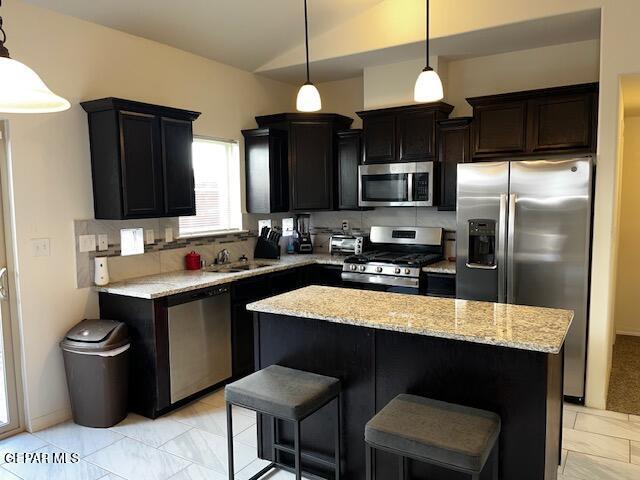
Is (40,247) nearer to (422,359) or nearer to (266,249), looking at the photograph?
(266,249)

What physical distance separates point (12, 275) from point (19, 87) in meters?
2.29

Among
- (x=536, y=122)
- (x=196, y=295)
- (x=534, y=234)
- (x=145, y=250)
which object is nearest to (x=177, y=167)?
(x=145, y=250)

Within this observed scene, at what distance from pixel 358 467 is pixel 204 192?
2.99 metres

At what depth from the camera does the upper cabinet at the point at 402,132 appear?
449 cm

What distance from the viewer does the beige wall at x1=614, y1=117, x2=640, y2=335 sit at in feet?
16.9

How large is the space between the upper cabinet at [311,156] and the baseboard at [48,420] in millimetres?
2702

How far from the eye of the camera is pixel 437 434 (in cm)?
187

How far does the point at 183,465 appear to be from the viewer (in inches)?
112

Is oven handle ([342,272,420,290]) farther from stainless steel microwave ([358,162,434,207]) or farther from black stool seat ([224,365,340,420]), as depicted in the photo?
black stool seat ([224,365,340,420])

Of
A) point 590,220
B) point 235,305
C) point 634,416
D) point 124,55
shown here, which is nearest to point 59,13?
point 124,55

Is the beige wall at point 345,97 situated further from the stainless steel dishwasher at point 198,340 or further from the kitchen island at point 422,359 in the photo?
the kitchen island at point 422,359

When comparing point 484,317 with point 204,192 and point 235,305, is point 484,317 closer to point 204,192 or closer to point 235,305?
point 235,305

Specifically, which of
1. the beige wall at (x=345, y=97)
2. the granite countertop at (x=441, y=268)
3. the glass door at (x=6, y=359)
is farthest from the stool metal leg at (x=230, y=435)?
the beige wall at (x=345, y=97)

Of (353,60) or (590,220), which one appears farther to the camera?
(353,60)
